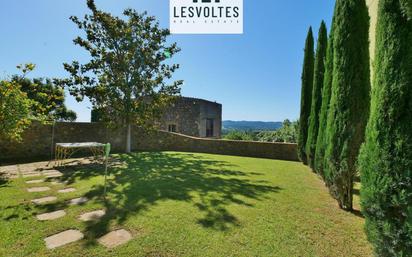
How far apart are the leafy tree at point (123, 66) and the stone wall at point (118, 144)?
1219mm

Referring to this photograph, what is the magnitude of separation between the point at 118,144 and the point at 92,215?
9935 mm

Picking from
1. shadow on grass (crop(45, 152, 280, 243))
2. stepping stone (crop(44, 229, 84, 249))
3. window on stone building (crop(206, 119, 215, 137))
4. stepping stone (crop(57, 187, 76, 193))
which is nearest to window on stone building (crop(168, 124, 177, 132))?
window on stone building (crop(206, 119, 215, 137))

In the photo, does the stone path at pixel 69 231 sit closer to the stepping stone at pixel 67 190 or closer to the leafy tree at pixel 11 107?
the stepping stone at pixel 67 190

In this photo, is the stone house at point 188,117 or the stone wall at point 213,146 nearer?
the stone wall at point 213,146

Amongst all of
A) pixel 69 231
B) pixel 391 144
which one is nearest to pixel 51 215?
pixel 69 231

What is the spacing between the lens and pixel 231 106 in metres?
25.5

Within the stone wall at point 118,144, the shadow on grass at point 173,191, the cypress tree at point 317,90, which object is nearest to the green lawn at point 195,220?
the shadow on grass at point 173,191

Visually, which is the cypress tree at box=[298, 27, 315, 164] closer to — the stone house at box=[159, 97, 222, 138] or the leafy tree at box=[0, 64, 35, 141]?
the leafy tree at box=[0, 64, 35, 141]

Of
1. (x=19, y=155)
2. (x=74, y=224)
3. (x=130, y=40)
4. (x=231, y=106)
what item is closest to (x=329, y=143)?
(x=74, y=224)

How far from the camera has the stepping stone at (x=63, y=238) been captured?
258 cm

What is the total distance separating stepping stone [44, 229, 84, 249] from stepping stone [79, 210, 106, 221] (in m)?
0.38

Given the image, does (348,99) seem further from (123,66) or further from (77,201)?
(123,66)

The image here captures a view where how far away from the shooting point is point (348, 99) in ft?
12.7

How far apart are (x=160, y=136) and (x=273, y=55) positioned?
8513 mm
